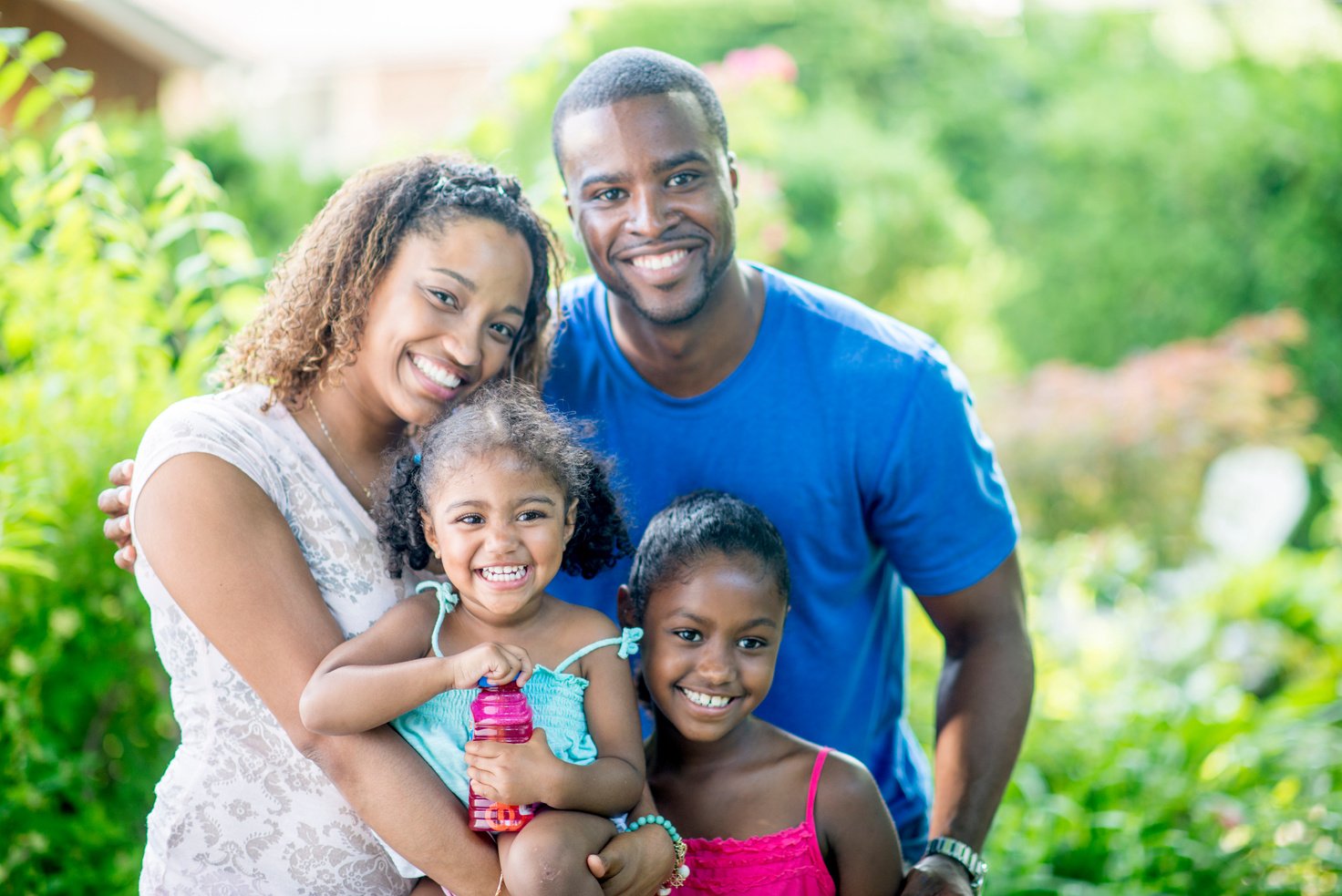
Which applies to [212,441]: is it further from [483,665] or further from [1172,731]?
[1172,731]

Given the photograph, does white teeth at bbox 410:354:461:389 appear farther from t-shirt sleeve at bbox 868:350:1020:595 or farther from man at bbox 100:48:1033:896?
t-shirt sleeve at bbox 868:350:1020:595

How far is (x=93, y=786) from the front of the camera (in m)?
3.88

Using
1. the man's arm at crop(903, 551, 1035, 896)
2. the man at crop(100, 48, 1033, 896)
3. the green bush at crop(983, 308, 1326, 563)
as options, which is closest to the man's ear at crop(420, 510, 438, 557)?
the man at crop(100, 48, 1033, 896)

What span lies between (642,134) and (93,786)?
2620 millimetres

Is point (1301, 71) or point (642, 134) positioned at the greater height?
point (1301, 71)

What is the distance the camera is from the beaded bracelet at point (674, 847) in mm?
2393

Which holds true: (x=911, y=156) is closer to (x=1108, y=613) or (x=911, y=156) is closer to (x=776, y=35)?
(x=776, y=35)

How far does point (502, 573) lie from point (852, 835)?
894 millimetres

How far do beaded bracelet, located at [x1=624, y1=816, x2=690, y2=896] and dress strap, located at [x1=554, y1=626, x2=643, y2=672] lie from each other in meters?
0.31

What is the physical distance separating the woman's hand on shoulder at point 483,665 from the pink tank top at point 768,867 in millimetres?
615

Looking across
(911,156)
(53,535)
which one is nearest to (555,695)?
(53,535)

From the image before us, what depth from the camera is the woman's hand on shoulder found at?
2.20 meters

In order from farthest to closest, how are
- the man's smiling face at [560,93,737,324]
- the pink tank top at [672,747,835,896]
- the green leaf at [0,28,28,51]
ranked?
the green leaf at [0,28,28,51]
the man's smiling face at [560,93,737,324]
the pink tank top at [672,747,835,896]

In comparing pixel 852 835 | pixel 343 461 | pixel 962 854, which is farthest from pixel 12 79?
pixel 962 854
